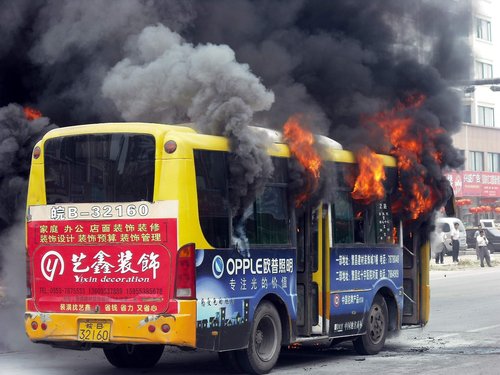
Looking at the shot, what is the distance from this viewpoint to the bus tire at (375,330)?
41.8ft

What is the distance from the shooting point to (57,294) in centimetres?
1041

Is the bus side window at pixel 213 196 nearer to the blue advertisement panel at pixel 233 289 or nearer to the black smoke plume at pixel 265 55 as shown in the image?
the blue advertisement panel at pixel 233 289

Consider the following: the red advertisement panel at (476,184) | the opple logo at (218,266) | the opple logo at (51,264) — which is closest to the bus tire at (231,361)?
the opple logo at (218,266)

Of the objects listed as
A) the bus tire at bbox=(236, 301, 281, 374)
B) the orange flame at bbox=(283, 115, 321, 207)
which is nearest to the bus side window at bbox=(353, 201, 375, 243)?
the orange flame at bbox=(283, 115, 321, 207)

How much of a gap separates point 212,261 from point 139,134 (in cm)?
145

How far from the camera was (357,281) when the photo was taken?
1248cm

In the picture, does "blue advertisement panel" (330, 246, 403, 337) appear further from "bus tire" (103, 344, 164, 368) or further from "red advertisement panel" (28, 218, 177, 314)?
"red advertisement panel" (28, 218, 177, 314)

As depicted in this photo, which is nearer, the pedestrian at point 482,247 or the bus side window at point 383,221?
the bus side window at point 383,221

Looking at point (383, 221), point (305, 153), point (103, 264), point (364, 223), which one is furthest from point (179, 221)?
point (383, 221)

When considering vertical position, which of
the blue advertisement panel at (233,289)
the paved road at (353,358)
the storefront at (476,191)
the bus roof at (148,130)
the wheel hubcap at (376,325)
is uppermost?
the storefront at (476,191)

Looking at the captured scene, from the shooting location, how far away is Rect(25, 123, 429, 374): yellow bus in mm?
9859

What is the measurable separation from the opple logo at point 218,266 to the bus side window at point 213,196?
0.13 meters

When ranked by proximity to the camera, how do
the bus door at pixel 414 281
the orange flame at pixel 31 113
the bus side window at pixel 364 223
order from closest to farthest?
the bus side window at pixel 364 223 → the bus door at pixel 414 281 → the orange flame at pixel 31 113

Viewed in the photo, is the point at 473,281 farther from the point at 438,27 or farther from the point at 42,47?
the point at 42,47
